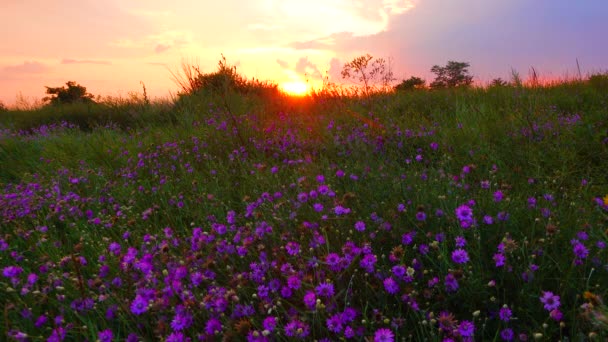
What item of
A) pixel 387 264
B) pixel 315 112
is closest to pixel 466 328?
pixel 387 264

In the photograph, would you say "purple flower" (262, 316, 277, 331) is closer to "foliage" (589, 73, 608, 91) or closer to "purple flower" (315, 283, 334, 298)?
"purple flower" (315, 283, 334, 298)

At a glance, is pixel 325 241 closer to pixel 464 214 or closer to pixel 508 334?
pixel 464 214

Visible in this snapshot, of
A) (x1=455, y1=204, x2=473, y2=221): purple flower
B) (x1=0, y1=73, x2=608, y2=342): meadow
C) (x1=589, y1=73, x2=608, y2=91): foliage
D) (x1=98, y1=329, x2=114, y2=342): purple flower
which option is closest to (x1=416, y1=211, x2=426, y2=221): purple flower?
(x1=0, y1=73, x2=608, y2=342): meadow

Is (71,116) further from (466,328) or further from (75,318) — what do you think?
(466,328)

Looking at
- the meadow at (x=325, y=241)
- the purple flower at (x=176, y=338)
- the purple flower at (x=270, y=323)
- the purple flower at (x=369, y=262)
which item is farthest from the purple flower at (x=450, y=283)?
the purple flower at (x=176, y=338)

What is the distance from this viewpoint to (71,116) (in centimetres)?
1139

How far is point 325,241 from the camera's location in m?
1.95

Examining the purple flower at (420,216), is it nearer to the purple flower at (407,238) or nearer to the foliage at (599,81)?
the purple flower at (407,238)

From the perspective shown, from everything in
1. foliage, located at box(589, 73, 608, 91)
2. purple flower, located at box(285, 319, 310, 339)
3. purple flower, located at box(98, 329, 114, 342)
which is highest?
foliage, located at box(589, 73, 608, 91)

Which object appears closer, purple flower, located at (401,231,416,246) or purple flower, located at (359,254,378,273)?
purple flower, located at (359,254,378,273)

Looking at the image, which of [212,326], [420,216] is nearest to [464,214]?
[420,216]

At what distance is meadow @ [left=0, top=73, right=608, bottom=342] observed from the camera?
152 cm

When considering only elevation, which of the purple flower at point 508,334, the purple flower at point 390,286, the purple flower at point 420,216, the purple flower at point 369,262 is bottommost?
the purple flower at point 508,334

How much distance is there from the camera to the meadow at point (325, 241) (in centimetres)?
152
